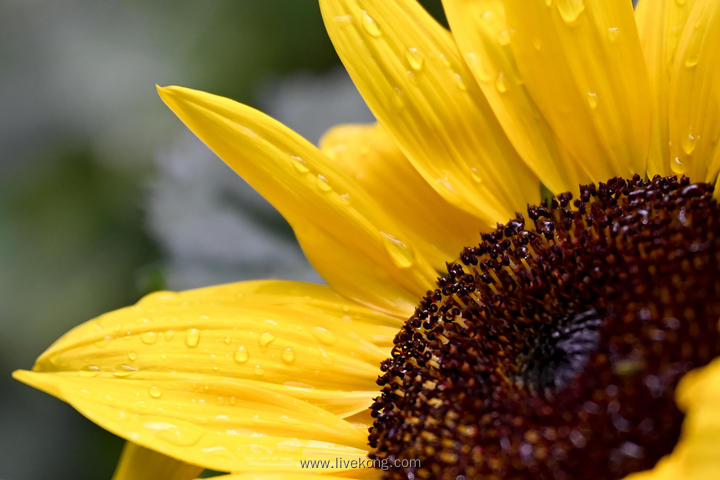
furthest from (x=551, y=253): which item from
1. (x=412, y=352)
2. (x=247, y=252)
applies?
(x=247, y=252)

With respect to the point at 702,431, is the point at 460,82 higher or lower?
higher

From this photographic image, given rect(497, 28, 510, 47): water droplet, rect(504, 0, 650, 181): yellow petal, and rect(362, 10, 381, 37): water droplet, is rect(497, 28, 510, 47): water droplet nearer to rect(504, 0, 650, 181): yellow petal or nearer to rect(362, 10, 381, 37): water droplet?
rect(504, 0, 650, 181): yellow petal

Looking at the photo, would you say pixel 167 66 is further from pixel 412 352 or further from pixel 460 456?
pixel 460 456

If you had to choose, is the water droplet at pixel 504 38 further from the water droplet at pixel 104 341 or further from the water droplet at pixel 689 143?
the water droplet at pixel 104 341

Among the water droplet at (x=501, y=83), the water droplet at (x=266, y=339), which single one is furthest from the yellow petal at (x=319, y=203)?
the water droplet at (x=501, y=83)

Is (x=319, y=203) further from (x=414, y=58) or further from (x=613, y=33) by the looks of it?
(x=613, y=33)

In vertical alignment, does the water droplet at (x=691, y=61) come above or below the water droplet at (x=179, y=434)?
above

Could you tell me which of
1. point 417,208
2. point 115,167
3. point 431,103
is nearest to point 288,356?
point 417,208
